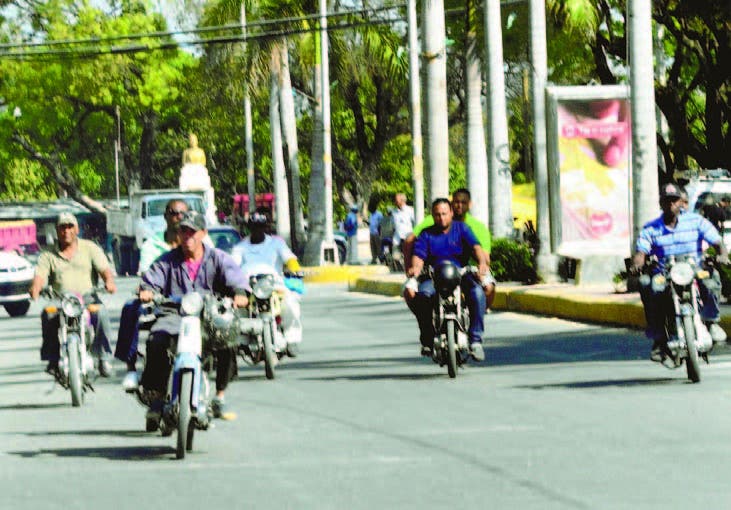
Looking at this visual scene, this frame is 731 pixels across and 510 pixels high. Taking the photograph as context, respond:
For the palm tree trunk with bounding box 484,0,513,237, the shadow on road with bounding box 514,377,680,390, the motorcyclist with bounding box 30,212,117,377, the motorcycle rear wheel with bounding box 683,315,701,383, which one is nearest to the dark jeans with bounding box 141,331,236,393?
the motorcyclist with bounding box 30,212,117,377

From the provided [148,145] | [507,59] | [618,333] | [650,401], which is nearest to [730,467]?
[650,401]

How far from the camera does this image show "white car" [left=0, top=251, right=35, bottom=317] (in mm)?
31078

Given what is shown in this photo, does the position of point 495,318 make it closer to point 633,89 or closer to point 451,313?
point 633,89

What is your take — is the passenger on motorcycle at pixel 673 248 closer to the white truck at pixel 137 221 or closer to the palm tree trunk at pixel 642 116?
the palm tree trunk at pixel 642 116

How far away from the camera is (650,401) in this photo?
13.2m

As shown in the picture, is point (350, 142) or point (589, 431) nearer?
point (589, 431)

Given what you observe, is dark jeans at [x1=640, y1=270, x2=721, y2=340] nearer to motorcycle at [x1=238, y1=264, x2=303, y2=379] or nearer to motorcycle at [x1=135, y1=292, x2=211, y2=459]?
motorcycle at [x1=238, y1=264, x2=303, y2=379]

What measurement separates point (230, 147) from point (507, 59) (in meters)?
37.9

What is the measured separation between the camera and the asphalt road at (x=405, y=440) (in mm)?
9031

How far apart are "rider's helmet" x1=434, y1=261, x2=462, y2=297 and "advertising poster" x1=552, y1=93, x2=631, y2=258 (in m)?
11.1

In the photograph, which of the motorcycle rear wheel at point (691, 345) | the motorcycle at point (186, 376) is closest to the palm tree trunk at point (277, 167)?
the motorcycle rear wheel at point (691, 345)

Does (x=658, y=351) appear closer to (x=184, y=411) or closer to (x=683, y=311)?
(x=683, y=311)

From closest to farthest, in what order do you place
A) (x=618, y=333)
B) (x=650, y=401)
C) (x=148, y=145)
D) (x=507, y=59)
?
(x=650, y=401), (x=618, y=333), (x=507, y=59), (x=148, y=145)

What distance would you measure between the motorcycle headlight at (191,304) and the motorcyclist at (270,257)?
19.7 feet
